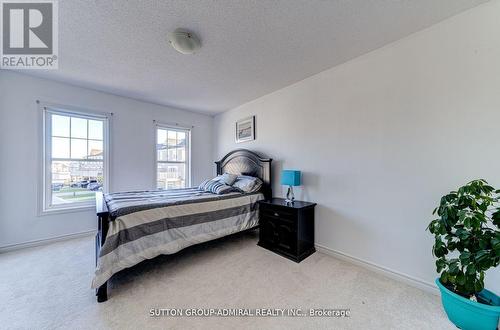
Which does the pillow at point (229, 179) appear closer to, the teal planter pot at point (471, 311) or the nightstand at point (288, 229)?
the nightstand at point (288, 229)

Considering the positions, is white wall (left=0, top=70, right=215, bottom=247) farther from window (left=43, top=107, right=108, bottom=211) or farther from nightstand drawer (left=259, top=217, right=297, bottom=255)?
nightstand drawer (left=259, top=217, right=297, bottom=255)

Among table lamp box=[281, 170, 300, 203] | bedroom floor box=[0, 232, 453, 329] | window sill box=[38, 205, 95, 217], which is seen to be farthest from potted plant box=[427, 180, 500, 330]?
window sill box=[38, 205, 95, 217]

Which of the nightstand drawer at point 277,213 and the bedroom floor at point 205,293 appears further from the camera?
the nightstand drawer at point 277,213

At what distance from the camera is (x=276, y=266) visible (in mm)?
A: 2254

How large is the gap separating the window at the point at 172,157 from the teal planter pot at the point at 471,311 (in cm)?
433

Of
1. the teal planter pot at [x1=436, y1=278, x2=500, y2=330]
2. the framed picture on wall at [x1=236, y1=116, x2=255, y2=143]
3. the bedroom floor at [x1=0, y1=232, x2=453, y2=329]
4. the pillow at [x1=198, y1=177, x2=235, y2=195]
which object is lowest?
the bedroom floor at [x1=0, y1=232, x2=453, y2=329]

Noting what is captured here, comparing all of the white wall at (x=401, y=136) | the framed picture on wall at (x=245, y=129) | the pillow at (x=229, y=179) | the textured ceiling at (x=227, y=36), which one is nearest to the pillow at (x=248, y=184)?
→ the pillow at (x=229, y=179)

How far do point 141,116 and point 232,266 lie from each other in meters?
3.30

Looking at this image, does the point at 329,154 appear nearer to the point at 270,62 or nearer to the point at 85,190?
the point at 270,62

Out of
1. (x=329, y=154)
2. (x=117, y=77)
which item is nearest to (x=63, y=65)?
(x=117, y=77)

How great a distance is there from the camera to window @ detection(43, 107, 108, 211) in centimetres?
303

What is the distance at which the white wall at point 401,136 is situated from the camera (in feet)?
5.31

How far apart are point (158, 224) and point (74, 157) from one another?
2.42m

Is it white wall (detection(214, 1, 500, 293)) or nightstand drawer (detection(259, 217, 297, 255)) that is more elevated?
white wall (detection(214, 1, 500, 293))
